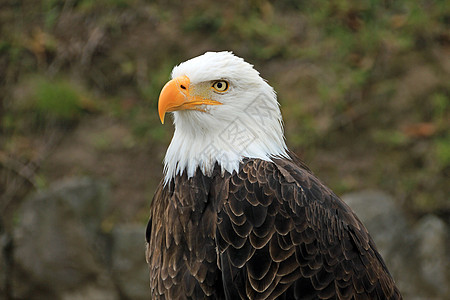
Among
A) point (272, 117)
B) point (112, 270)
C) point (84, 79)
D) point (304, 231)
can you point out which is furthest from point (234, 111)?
point (84, 79)

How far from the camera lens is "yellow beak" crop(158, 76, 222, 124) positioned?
2588 mm

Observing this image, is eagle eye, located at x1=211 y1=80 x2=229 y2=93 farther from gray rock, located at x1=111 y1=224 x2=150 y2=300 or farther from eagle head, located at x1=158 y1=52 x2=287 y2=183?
gray rock, located at x1=111 y1=224 x2=150 y2=300

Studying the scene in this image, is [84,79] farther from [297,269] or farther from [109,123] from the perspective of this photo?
[297,269]

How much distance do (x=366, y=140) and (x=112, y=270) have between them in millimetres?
2397

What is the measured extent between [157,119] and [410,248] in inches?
93.9

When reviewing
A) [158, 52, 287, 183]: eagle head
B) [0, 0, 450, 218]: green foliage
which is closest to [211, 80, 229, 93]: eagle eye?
[158, 52, 287, 183]: eagle head

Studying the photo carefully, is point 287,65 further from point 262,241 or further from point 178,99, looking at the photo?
point 262,241

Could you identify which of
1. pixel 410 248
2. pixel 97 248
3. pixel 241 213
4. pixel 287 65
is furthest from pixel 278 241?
pixel 287 65

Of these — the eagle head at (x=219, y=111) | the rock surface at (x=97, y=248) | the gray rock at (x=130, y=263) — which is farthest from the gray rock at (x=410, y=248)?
the eagle head at (x=219, y=111)

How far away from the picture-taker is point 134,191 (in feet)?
16.4

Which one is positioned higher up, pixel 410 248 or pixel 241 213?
pixel 241 213

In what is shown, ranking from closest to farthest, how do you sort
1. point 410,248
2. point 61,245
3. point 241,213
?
point 241,213
point 410,248
point 61,245

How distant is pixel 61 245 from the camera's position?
473 centimetres

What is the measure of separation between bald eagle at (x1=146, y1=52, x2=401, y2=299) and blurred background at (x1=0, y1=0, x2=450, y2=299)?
1.98m
